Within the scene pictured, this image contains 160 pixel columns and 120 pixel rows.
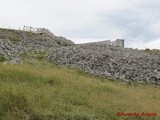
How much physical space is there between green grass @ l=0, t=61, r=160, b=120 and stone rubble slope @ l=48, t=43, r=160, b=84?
16.7 feet

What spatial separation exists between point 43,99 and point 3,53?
1000 cm

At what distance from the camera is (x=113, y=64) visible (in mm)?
20609

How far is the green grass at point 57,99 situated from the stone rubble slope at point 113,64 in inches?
201

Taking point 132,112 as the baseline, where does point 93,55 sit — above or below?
above

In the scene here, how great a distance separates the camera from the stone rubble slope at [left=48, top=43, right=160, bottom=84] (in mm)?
18531

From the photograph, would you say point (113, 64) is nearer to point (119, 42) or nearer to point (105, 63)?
point (105, 63)

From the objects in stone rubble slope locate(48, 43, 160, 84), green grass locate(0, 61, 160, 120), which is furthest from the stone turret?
green grass locate(0, 61, 160, 120)

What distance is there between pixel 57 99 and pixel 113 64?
35.9ft

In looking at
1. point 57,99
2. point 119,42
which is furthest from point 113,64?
point 119,42

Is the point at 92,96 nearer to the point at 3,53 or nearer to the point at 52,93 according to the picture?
the point at 52,93

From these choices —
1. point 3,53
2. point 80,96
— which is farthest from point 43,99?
point 3,53

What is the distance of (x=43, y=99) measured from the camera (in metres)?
9.65

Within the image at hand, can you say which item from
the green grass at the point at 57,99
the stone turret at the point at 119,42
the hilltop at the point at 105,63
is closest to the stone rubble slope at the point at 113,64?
the hilltop at the point at 105,63

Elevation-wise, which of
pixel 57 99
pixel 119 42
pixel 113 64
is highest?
pixel 119 42
